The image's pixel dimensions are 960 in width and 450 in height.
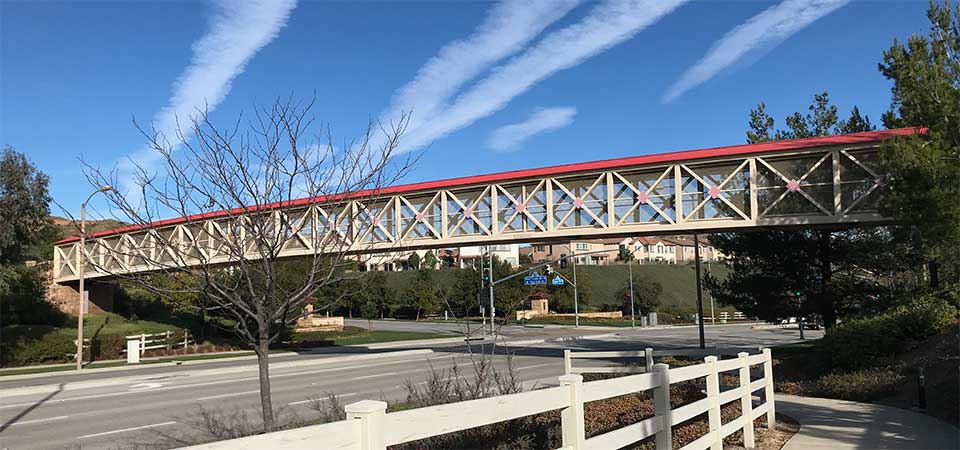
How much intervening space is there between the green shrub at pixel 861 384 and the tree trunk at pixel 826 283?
979 cm

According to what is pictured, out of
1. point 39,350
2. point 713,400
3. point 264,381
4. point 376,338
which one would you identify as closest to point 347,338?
point 376,338

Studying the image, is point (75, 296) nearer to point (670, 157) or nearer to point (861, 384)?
point (670, 157)

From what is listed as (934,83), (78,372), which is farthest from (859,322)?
(78,372)

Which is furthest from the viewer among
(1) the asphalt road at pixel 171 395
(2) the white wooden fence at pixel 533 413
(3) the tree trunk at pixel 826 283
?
(3) the tree trunk at pixel 826 283

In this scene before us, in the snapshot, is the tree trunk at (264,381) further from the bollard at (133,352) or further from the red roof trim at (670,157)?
the bollard at (133,352)

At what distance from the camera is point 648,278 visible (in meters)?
90.5

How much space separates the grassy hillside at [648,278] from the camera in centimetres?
9344

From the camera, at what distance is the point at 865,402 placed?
523 inches

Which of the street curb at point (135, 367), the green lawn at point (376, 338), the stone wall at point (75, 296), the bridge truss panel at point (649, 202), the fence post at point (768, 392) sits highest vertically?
the bridge truss panel at point (649, 202)

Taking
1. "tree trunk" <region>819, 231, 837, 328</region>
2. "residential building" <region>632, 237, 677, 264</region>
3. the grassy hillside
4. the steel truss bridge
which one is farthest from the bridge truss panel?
"residential building" <region>632, 237, 677, 264</region>

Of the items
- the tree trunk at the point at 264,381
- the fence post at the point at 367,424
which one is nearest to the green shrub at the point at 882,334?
the tree trunk at the point at 264,381

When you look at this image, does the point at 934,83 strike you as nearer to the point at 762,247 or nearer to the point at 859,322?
the point at 859,322

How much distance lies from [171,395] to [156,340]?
20284 millimetres

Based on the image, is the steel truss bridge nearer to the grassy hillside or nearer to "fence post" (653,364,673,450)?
"fence post" (653,364,673,450)
